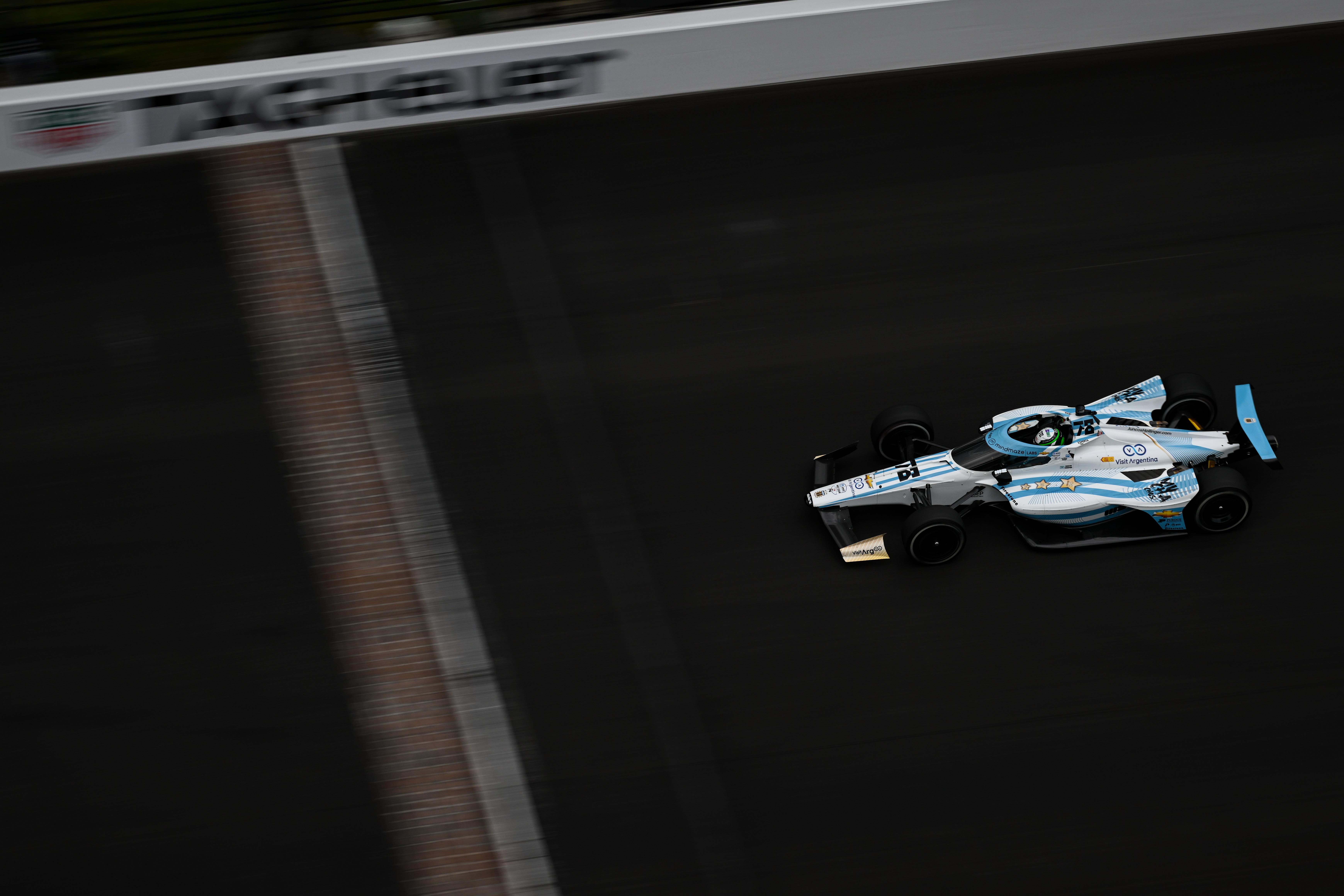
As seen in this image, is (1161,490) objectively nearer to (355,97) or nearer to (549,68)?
(549,68)

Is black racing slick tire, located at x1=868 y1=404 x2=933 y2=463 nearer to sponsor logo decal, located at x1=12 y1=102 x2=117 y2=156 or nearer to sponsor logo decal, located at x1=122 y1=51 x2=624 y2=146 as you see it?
sponsor logo decal, located at x1=122 y1=51 x2=624 y2=146

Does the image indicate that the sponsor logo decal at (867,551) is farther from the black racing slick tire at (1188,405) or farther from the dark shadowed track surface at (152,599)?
the dark shadowed track surface at (152,599)

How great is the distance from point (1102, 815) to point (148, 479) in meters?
7.87

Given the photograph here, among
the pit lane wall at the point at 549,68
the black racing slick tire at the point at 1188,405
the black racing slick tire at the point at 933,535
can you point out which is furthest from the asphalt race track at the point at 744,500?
the black racing slick tire at the point at 1188,405

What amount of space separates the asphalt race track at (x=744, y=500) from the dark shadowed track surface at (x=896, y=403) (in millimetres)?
35

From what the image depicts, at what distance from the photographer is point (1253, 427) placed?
9148 mm

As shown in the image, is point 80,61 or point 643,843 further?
point 80,61

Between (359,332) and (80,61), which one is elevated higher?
(80,61)

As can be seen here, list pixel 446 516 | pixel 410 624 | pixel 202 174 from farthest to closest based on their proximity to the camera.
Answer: pixel 202 174 < pixel 446 516 < pixel 410 624

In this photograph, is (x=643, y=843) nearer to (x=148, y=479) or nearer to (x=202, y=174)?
(x=148, y=479)

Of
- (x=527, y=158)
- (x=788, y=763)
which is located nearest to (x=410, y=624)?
(x=788, y=763)

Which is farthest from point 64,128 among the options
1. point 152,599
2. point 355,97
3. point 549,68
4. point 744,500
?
point 744,500

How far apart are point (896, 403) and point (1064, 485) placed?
1814 mm

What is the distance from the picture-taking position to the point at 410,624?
29.3ft
